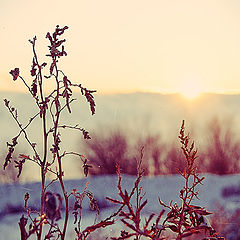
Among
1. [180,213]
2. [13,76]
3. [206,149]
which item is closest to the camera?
[180,213]

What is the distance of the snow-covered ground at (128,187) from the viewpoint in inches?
150

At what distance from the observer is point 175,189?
4801 millimetres

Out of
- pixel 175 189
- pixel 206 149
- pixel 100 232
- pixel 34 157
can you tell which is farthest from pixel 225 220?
pixel 34 157

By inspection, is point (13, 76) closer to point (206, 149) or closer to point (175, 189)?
point (175, 189)

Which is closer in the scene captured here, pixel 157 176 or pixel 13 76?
pixel 13 76

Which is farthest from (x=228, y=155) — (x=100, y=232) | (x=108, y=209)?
(x=100, y=232)

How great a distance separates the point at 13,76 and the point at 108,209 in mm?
2858

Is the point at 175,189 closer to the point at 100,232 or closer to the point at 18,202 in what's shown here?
the point at 18,202

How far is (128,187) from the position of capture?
180 inches

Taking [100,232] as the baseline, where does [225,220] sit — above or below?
below

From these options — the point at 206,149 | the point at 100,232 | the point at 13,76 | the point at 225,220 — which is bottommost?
the point at 225,220

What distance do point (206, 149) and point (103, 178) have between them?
1396 millimetres

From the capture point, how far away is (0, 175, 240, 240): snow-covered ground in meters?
3.80

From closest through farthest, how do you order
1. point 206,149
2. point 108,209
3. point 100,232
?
point 100,232
point 108,209
point 206,149
